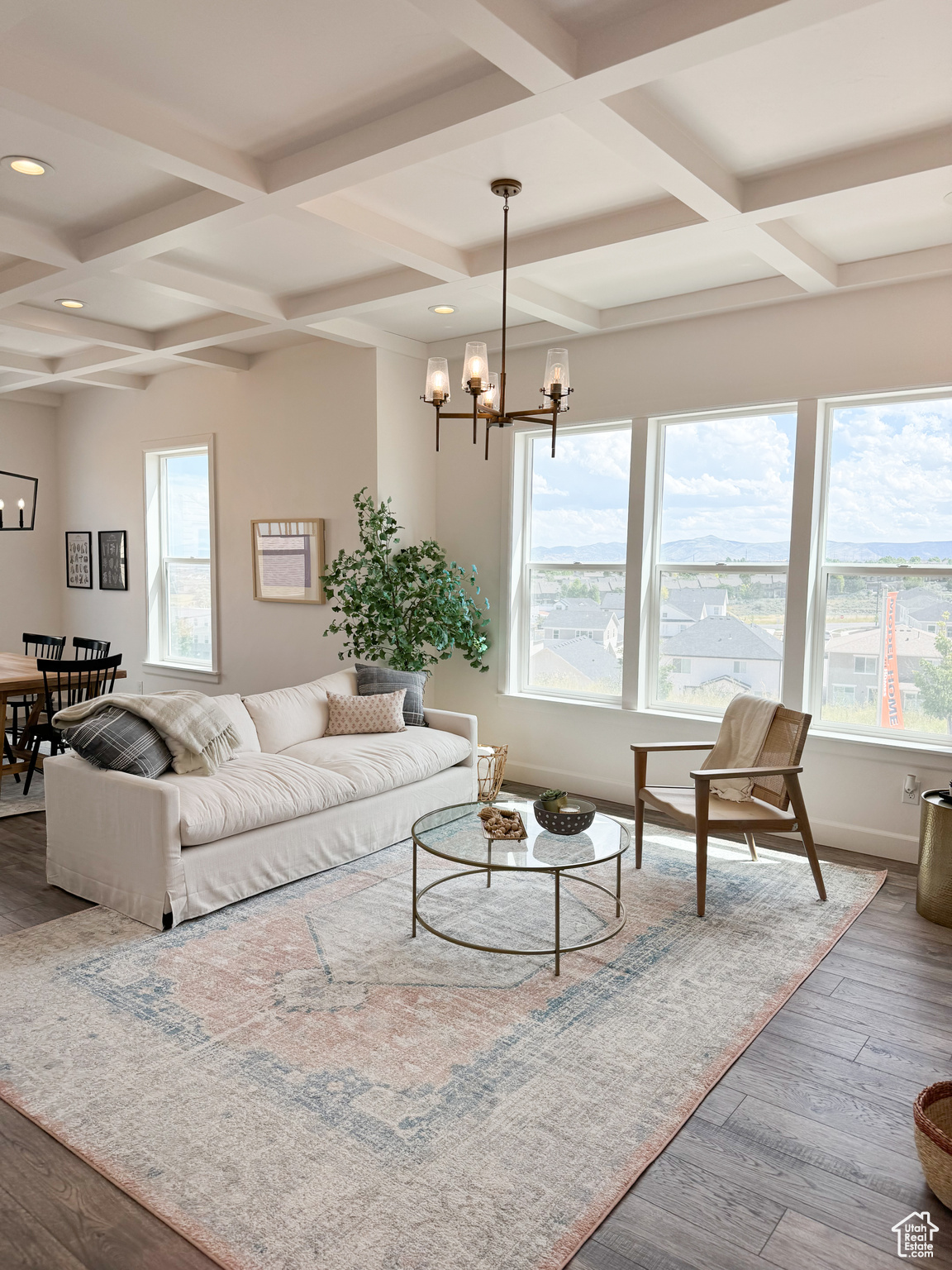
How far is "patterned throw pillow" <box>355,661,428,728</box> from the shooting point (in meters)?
4.99

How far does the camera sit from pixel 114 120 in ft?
8.93

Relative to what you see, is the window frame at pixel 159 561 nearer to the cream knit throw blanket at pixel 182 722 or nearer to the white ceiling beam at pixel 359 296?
the white ceiling beam at pixel 359 296

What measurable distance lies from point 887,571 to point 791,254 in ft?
5.38

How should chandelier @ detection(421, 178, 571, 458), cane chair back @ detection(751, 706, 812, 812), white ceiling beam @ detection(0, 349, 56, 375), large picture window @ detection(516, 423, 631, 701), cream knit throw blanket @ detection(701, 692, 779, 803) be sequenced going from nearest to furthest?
chandelier @ detection(421, 178, 571, 458), cane chair back @ detection(751, 706, 812, 812), cream knit throw blanket @ detection(701, 692, 779, 803), large picture window @ detection(516, 423, 631, 701), white ceiling beam @ detection(0, 349, 56, 375)

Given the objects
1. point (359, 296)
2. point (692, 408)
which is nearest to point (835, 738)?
point (692, 408)

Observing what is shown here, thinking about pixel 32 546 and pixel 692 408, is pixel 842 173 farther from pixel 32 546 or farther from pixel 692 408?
pixel 32 546

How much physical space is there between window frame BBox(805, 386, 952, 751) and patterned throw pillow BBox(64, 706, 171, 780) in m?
3.30

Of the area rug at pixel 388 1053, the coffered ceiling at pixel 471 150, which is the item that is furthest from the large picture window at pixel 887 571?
the area rug at pixel 388 1053

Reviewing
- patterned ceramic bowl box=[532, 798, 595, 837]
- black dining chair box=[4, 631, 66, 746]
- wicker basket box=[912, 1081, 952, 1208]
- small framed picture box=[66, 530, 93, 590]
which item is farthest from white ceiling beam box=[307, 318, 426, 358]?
wicker basket box=[912, 1081, 952, 1208]

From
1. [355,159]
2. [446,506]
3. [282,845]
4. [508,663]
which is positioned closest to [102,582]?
[446,506]

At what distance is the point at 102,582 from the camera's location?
7.62 meters

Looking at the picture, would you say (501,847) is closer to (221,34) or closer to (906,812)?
(906,812)

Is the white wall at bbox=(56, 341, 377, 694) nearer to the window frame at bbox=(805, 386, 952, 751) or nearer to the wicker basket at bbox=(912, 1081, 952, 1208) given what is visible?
the window frame at bbox=(805, 386, 952, 751)

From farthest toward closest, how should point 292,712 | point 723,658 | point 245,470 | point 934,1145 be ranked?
point 245,470 < point 723,658 < point 292,712 < point 934,1145
